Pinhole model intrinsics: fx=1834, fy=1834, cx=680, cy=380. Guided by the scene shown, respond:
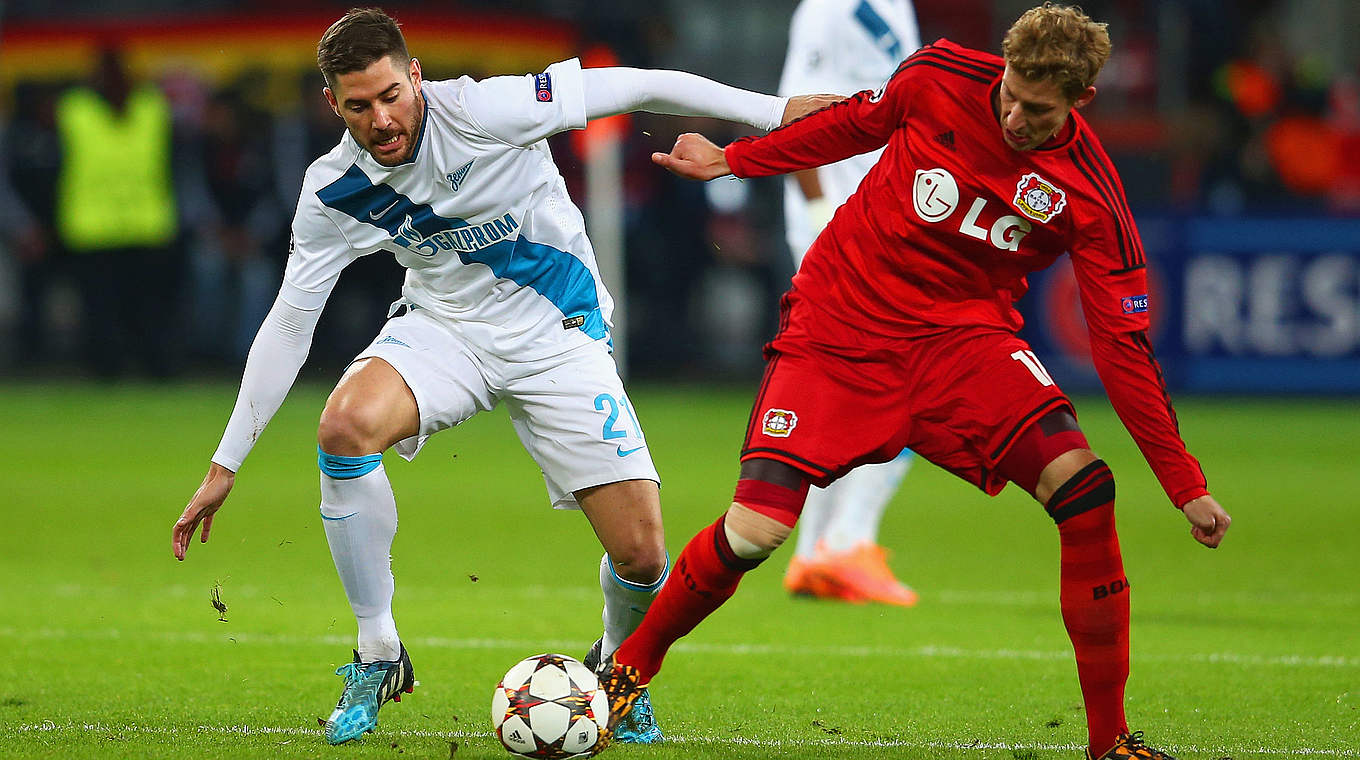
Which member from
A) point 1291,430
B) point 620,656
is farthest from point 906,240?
point 1291,430

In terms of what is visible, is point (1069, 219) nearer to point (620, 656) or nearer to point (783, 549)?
point (620, 656)

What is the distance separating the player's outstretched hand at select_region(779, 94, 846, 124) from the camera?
4.57 metres

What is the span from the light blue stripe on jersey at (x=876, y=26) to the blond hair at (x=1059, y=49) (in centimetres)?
336

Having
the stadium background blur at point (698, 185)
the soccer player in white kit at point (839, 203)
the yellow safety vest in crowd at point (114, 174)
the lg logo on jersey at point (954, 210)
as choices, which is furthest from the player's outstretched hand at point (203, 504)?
the yellow safety vest in crowd at point (114, 174)

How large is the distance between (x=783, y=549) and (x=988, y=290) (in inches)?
168

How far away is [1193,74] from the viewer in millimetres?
16219

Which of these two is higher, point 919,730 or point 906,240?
point 906,240

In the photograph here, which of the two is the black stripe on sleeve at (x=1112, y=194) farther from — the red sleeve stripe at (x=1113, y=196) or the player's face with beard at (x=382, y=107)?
the player's face with beard at (x=382, y=107)

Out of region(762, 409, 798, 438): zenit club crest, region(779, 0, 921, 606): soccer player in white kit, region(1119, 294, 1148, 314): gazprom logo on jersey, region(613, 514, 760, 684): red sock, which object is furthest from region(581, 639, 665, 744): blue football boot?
region(779, 0, 921, 606): soccer player in white kit

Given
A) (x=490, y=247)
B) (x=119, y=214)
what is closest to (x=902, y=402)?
(x=490, y=247)

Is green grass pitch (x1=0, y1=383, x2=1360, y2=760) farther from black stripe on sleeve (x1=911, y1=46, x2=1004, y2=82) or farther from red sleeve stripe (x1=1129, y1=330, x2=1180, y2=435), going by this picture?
black stripe on sleeve (x1=911, y1=46, x2=1004, y2=82)

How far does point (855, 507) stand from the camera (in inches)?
285

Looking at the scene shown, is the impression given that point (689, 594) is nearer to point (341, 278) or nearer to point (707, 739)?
point (707, 739)

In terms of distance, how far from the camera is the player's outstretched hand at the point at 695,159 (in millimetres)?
4406
